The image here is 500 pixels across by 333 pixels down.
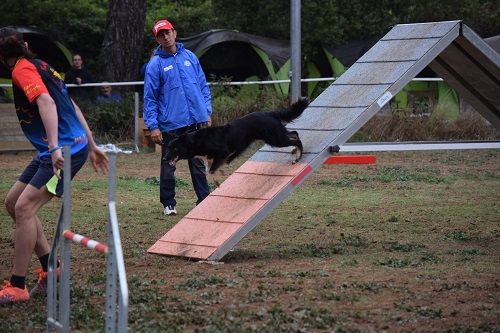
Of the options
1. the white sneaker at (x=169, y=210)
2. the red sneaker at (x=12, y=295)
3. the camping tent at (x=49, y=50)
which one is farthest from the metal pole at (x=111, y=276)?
the camping tent at (x=49, y=50)

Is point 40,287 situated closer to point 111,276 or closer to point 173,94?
point 111,276

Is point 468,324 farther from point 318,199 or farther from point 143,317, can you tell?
point 318,199

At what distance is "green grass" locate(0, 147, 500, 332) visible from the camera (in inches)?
211

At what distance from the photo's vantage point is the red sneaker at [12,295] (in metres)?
5.89

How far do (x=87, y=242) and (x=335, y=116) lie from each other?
3734 mm

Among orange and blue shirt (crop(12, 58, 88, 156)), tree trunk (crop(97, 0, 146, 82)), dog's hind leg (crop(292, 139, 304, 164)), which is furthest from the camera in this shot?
tree trunk (crop(97, 0, 146, 82))

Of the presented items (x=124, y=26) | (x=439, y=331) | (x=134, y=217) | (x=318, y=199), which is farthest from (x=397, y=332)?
(x=124, y=26)

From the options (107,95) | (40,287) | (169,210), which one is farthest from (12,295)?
→ (107,95)

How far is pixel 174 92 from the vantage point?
359 inches

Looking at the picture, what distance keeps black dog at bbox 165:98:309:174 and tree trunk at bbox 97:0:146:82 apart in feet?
40.6

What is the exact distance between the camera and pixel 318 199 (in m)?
11.2

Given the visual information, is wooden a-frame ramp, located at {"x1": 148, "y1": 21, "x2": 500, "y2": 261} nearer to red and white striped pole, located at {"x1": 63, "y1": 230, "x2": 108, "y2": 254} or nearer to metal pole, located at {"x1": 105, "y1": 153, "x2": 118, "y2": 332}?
red and white striped pole, located at {"x1": 63, "y1": 230, "x2": 108, "y2": 254}

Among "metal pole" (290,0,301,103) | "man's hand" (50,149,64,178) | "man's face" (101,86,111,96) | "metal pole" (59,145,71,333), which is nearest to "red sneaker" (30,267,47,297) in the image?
"man's hand" (50,149,64,178)

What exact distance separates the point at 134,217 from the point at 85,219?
1.66 feet
